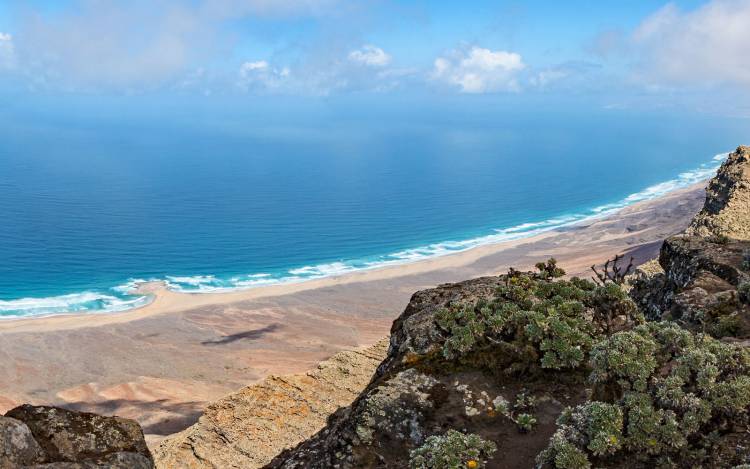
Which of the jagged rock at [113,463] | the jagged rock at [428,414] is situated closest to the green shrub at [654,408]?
the jagged rock at [428,414]

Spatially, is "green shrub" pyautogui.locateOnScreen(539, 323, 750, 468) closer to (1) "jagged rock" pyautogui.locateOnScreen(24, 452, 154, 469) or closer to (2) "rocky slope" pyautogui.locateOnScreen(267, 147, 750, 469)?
(2) "rocky slope" pyautogui.locateOnScreen(267, 147, 750, 469)

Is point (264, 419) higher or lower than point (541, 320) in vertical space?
lower

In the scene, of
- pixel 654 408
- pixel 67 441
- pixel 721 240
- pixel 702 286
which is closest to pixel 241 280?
pixel 721 240

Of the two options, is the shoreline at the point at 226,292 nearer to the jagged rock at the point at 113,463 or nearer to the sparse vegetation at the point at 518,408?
the jagged rock at the point at 113,463

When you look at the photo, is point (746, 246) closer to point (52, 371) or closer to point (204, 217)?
point (52, 371)

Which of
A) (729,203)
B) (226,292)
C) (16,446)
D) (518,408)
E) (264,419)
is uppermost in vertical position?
(226,292)

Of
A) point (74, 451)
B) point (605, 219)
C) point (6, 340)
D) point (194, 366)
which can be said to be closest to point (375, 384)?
point (74, 451)

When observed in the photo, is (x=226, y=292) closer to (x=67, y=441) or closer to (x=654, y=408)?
(x=67, y=441)
